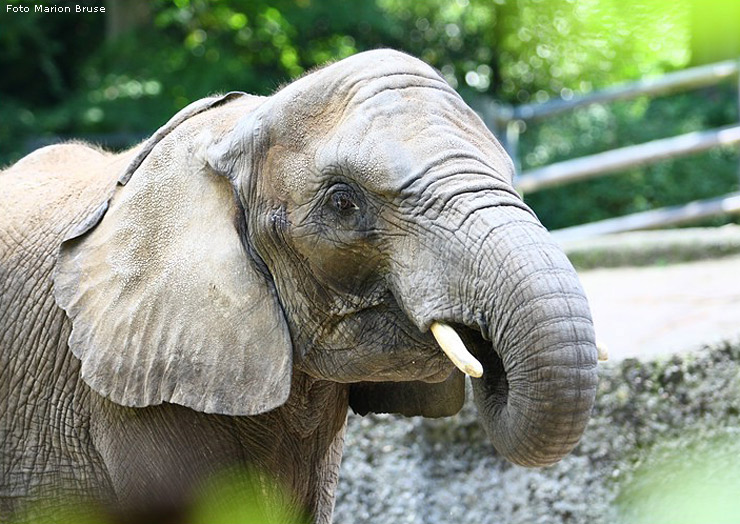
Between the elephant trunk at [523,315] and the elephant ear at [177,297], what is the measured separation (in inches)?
20.1

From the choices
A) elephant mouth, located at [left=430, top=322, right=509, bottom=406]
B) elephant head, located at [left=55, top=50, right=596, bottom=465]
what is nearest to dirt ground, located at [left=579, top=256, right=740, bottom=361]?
elephant mouth, located at [left=430, top=322, right=509, bottom=406]

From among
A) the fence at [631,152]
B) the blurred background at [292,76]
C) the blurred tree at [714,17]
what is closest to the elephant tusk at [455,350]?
the blurred tree at [714,17]

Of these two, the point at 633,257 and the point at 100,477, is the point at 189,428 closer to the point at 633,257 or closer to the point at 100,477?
the point at 100,477

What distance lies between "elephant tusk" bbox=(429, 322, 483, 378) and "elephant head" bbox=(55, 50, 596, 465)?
14 millimetres

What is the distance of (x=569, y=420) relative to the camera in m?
2.53

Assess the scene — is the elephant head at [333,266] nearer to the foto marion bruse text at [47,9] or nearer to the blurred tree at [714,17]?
the blurred tree at [714,17]

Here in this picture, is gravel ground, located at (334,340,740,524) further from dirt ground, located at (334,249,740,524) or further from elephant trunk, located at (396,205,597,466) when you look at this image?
elephant trunk, located at (396,205,597,466)

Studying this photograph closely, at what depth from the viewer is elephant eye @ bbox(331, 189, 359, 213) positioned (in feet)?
9.21

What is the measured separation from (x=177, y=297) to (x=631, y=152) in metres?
7.44

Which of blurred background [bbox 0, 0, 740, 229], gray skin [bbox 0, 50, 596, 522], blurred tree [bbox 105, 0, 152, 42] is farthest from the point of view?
blurred tree [bbox 105, 0, 152, 42]

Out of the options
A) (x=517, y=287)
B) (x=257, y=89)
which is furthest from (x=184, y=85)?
(x=517, y=287)

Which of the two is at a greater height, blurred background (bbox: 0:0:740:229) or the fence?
the fence

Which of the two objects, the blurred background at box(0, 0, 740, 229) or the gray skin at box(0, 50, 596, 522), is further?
the blurred background at box(0, 0, 740, 229)

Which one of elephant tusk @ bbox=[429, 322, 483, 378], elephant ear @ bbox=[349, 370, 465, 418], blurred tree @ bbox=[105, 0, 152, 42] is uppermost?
elephant tusk @ bbox=[429, 322, 483, 378]
